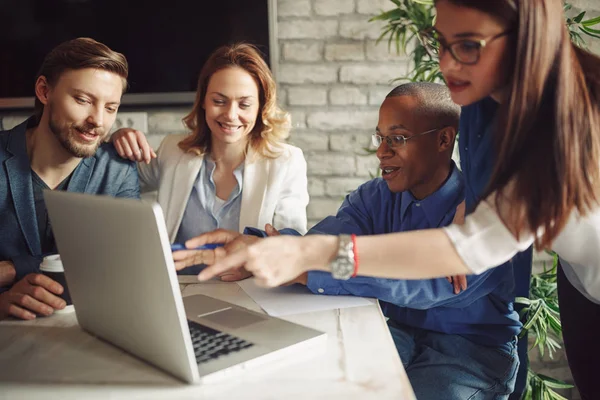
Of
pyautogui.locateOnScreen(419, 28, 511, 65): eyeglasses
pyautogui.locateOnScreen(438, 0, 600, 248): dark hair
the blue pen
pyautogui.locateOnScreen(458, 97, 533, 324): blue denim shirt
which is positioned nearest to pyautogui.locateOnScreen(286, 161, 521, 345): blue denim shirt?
pyautogui.locateOnScreen(458, 97, 533, 324): blue denim shirt

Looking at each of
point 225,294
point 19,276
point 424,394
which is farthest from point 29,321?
point 424,394

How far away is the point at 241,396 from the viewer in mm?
775

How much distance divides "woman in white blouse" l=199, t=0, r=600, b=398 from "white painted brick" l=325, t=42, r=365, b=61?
1591mm

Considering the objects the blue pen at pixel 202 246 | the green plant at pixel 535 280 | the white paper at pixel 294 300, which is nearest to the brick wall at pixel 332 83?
the green plant at pixel 535 280

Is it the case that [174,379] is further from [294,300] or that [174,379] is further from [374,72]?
[374,72]

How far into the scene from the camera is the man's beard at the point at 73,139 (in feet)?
5.54

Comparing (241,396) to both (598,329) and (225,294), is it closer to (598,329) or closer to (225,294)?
(225,294)

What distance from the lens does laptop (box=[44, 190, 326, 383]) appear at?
30.3 inches

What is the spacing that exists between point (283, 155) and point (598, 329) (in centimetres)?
115

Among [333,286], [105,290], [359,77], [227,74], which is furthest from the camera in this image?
[359,77]

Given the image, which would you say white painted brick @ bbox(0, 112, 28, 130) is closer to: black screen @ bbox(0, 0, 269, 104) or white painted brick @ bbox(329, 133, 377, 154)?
Result: black screen @ bbox(0, 0, 269, 104)

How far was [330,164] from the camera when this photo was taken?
2625 mm

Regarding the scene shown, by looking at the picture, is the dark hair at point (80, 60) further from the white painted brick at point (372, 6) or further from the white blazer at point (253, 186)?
the white painted brick at point (372, 6)

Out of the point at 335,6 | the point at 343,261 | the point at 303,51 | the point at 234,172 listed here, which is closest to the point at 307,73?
the point at 303,51
